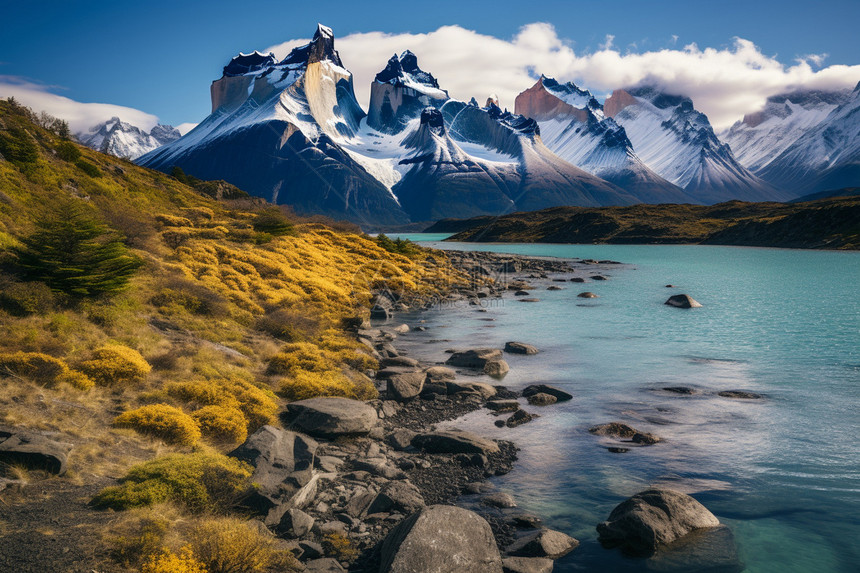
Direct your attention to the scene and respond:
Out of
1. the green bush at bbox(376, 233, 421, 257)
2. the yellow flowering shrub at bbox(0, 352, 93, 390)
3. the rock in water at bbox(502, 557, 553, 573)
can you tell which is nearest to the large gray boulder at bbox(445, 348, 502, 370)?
the rock in water at bbox(502, 557, 553, 573)

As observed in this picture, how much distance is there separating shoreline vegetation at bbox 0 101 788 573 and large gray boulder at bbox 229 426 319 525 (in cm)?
4

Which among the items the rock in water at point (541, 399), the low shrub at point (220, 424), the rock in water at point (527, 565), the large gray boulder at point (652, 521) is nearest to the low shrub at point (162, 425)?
the low shrub at point (220, 424)

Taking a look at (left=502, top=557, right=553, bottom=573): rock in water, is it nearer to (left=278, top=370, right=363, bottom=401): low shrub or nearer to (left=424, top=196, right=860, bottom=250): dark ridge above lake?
(left=278, top=370, right=363, bottom=401): low shrub

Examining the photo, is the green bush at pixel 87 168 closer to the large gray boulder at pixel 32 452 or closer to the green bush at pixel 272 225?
the green bush at pixel 272 225

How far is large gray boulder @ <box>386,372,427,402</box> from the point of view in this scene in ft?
59.3

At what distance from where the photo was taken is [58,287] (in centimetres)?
1645

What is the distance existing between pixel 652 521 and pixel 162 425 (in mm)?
10728

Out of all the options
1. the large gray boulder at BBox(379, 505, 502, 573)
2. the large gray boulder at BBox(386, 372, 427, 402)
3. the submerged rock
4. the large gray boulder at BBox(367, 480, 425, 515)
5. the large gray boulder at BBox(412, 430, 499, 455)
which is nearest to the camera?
the large gray boulder at BBox(379, 505, 502, 573)

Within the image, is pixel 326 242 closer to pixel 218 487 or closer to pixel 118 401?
pixel 118 401

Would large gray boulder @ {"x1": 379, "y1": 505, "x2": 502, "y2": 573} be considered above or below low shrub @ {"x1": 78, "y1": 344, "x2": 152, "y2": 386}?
below

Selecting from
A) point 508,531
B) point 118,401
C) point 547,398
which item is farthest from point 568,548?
point 118,401

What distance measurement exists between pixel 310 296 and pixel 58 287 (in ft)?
52.0

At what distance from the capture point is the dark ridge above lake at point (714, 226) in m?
114

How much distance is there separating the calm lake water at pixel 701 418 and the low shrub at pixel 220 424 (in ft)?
21.5
